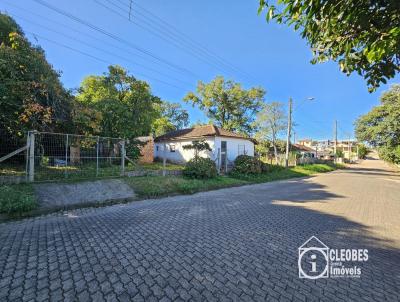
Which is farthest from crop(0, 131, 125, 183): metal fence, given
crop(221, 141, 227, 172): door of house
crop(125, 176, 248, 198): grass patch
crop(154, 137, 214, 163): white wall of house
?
crop(221, 141, 227, 172): door of house

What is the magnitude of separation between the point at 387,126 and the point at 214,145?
63.7 ft

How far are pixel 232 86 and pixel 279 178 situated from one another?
1763 centimetres

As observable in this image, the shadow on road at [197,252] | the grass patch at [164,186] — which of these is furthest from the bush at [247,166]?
the shadow on road at [197,252]

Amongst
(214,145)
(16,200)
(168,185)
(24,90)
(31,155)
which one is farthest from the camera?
(214,145)

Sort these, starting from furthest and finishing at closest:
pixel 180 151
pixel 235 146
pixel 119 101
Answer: pixel 180 151 < pixel 235 146 < pixel 119 101

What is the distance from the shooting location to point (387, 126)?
23719 millimetres

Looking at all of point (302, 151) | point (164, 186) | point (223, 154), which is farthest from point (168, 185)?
point (302, 151)

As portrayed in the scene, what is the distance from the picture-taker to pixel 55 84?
33.3 ft

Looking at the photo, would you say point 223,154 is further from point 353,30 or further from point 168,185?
point 353,30

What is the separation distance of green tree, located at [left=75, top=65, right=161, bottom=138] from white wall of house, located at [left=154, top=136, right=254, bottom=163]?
547cm

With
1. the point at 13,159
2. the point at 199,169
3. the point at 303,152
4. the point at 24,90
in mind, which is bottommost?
the point at 199,169

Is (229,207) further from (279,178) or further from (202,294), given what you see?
(279,178)

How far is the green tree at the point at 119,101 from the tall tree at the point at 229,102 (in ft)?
53.8

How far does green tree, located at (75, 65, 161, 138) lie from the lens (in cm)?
1462
